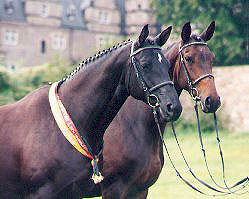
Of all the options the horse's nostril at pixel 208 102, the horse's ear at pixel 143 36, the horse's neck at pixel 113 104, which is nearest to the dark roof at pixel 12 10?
the horse's nostril at pixel 208 102

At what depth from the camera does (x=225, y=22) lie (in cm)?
3538

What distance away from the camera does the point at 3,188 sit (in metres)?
5.39

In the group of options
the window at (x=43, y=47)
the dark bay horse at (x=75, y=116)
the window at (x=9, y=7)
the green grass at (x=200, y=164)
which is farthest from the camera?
the window at (x=43, y=47)

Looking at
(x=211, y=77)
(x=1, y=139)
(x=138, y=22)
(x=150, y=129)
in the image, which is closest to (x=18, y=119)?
(x=1, y=139)

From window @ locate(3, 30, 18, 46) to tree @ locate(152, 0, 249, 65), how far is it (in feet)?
107

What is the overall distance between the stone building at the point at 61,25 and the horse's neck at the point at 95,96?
191ft

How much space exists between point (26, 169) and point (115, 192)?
1.77m

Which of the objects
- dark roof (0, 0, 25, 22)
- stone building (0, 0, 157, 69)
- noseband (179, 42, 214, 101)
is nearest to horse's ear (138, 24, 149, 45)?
noseband (179, 42, 214, 101)

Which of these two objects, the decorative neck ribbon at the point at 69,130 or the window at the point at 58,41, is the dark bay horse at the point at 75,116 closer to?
the decorative neck ribbon at the point at 69,130

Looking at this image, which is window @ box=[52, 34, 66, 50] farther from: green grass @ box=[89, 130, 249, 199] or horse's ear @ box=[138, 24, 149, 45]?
horse's ear @ box=[138, 24, 149, 45]

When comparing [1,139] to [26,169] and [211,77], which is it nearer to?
[26,169]

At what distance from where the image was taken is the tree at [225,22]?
116ft

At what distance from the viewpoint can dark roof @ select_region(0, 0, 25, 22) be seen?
6322cm

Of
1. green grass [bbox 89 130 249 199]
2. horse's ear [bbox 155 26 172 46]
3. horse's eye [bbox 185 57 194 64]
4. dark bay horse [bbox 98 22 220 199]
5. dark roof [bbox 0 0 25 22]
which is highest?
horse's ear [bbox 155 26 172 46]
